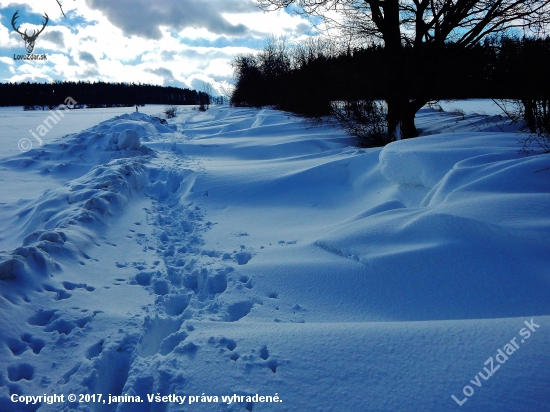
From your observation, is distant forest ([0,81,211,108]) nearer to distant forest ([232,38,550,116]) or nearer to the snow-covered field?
distant forest ([232,38,550,116])

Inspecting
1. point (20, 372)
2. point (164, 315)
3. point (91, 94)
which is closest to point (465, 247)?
point (164, 315)

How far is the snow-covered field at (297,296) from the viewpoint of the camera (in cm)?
165

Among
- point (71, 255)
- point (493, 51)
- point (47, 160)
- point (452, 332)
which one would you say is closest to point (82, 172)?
point (47, 160)

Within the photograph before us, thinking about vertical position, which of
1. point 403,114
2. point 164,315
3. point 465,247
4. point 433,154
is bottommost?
point 164,315

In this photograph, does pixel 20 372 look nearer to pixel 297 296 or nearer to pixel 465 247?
pixel 297 296

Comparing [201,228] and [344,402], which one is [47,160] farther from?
[344,402]

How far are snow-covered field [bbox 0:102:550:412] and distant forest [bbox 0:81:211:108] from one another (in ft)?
181

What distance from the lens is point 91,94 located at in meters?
73.2

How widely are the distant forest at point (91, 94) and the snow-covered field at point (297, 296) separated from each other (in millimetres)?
55050

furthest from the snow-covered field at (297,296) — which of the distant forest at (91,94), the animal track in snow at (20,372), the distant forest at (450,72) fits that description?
the distant forest at (91,94)

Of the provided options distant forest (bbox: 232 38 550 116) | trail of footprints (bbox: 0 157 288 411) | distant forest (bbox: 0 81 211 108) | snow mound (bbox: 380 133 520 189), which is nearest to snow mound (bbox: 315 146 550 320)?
snow mound (bbox: 380 133 520 189)

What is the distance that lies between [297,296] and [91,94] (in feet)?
280

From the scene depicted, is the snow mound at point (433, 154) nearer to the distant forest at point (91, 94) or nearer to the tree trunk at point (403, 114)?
the tree trunk at point (403, 114)

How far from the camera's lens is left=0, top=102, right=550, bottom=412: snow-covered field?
165 cm
